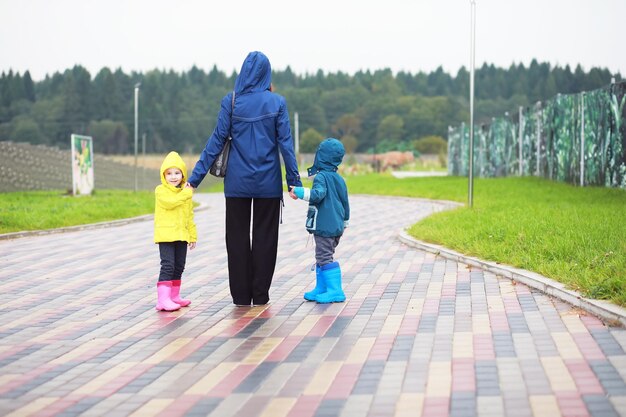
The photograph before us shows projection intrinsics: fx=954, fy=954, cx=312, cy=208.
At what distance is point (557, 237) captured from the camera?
1063cm

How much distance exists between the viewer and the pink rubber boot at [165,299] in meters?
7.64

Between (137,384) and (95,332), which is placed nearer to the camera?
(137,384)

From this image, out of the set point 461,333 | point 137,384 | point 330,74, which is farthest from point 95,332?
point 330,74

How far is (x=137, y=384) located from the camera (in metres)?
5.14

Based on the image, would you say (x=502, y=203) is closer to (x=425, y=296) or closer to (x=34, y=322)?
(x=425, y=296)

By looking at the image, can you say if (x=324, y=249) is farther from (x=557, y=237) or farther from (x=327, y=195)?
(x=557, y=237)

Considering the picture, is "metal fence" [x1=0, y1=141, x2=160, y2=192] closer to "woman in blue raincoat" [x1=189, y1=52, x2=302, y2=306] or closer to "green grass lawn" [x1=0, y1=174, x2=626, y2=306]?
"green grass lawn" [x1=0, y1=174, x2=626, y2=306]

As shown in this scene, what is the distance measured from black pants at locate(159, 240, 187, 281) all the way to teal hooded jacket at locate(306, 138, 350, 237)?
3.53ft

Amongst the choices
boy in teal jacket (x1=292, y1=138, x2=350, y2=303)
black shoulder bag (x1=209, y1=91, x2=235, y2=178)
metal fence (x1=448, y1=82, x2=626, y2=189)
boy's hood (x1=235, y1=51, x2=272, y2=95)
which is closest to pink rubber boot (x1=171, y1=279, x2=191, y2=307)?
black shoulder bag (x1=209, y1=91, x2=235, y2=178)

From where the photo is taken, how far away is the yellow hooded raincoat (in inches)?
301

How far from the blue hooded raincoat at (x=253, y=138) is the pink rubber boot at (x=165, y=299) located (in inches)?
33.6

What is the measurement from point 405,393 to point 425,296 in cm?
342

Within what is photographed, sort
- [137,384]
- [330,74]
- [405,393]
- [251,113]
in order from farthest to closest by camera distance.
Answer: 1. [330,74]
2. [251,113]
3. [137,384]
4. [405,393]

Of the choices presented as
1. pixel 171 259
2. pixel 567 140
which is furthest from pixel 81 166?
pixel 171 259
